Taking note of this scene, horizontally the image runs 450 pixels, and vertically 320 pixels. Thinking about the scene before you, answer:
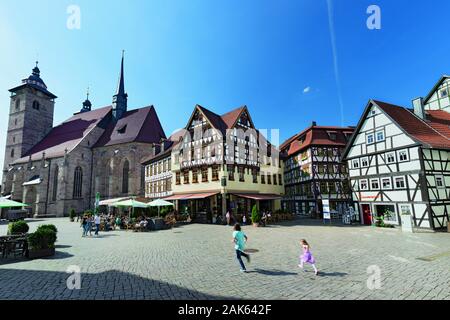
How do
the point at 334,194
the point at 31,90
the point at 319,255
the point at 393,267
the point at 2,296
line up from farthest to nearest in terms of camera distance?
the point at 31,90
the point at 334,194
the point at 319,255
the point at 393,267
the point at 2,296

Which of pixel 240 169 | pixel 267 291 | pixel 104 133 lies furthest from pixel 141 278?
pixel 104 133

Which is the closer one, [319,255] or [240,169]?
[319,255]

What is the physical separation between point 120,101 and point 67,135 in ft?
45.7

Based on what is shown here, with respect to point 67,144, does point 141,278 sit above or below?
below

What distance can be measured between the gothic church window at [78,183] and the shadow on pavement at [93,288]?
4334 centimetres

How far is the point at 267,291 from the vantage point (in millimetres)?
5816

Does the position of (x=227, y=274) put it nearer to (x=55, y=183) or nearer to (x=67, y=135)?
(x=55, y=183)

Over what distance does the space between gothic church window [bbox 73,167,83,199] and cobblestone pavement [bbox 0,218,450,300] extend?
39869 millimetres

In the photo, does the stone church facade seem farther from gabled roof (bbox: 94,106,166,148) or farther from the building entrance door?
the building entrance door

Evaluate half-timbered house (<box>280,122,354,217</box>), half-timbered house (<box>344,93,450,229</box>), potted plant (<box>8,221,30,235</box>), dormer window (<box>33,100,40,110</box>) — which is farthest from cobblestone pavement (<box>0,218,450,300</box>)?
dormer window (<box>33,100,40,110</box>)

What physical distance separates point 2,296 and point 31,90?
6763 centimetres

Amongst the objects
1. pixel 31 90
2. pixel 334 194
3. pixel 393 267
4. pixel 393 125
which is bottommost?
pixel 393 267

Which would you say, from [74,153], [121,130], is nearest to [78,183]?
[74,153]

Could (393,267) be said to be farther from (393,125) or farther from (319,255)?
(393,125)
